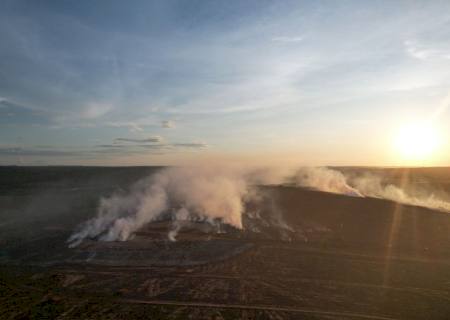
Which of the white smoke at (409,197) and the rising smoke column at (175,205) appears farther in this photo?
the white smoke at (409,197)

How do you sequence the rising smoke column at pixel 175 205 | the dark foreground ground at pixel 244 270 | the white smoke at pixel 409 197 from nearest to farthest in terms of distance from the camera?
the dark foreground ground at pixel 244 270 → the rising smoke column at pixel 175 205 → the white smoke at pixel 409 197

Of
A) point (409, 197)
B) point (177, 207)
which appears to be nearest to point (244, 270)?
point (177, 207)

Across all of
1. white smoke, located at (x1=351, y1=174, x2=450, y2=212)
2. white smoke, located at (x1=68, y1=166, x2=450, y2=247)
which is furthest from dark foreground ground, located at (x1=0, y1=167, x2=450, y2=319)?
white smoke, located at (x1=351, y1=174, x2=450, y2=212)

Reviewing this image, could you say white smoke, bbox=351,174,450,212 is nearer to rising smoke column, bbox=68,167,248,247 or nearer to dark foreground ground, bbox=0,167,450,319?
dark foreground ground, bbox=0,167,450,319

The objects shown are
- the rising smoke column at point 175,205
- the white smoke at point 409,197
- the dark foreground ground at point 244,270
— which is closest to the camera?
the dark foreground ground at point 244,270

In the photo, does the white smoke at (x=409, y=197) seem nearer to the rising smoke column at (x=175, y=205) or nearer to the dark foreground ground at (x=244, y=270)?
the dark foreground ground at (x=244, y=270)

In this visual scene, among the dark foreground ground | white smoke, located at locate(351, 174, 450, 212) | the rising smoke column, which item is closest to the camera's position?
the dark foreground ground

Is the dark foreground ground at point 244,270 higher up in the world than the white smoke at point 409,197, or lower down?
lower down

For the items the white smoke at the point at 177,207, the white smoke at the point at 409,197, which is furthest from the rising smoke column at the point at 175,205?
the white smoke at the point at 409,197
